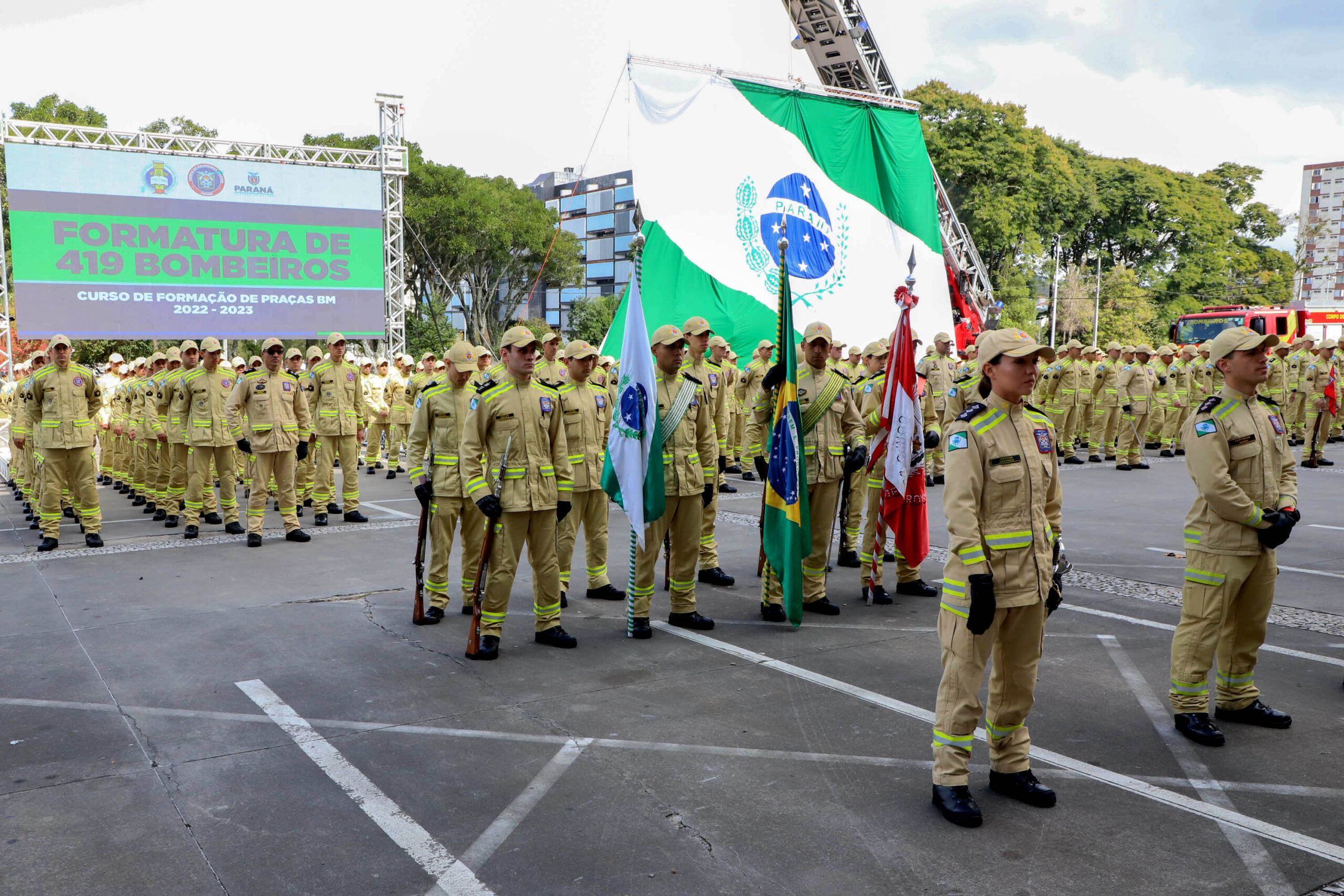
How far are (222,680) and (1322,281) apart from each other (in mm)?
161004

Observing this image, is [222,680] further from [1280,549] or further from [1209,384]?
[1209,384]

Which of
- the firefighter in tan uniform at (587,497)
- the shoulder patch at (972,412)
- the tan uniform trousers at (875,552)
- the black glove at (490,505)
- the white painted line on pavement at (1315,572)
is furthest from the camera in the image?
the white painted line on pavement at (1315,572)

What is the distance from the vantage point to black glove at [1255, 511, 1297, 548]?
4875 mm

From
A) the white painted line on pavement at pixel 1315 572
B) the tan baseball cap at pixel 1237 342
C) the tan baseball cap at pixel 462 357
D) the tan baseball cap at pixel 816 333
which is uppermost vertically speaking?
the tan baseball cap at pixel 816 333

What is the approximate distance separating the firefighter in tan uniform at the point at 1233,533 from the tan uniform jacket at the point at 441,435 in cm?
491

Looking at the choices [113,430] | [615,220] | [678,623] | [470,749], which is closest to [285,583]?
[678,623]

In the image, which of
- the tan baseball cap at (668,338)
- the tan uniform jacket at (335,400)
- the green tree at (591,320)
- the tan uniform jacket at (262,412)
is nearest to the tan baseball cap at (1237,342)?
the tan baseball cap at (668,338)

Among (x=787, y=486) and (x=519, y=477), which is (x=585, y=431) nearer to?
(x=519, y=477)

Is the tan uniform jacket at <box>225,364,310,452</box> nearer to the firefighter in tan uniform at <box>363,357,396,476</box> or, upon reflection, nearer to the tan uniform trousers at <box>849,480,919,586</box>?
the tan uniform trousers at <box>849,480,919,586</box>

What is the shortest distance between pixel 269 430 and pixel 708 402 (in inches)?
218

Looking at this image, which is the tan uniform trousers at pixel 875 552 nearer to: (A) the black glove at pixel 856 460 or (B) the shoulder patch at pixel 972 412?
(A) the black glove at pixel 856 460

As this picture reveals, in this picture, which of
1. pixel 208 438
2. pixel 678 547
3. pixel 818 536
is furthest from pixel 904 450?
pixel 208 438

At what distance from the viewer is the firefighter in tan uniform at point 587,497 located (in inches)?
319

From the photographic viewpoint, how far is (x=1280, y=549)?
388 inches
